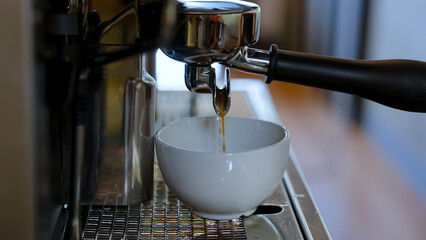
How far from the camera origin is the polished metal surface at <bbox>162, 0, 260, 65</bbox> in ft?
1.21

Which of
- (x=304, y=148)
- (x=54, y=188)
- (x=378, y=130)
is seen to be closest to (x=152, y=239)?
(x=54, y=188)

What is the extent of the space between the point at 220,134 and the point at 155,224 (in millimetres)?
112

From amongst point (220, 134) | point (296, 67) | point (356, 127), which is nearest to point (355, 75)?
point (296, 67)

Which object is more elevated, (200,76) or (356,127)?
(200,76)

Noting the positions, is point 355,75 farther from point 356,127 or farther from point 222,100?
point 356,127

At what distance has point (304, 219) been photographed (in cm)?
47

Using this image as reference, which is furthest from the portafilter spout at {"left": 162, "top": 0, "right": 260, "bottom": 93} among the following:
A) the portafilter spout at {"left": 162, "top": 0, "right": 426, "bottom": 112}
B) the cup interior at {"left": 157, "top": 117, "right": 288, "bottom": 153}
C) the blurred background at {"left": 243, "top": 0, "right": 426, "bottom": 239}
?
the blurred background at {"left": 243, "top": 0, "right": 426, "bottom": 239}

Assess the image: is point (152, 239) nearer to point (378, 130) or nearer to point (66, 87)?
point (66, 87)

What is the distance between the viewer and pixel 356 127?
1.38 meters

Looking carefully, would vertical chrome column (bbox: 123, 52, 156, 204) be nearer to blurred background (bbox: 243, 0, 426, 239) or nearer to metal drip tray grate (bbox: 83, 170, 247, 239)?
metal drip tray grate (bbox: 83, 170, 247, 239)

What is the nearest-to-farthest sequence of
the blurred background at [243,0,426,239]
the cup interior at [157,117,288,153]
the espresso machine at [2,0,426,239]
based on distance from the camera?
the espresso machine at [2,0,426,239]
the cup interior at [157,117,288,153]
the blurred background at [243,0,426,239]

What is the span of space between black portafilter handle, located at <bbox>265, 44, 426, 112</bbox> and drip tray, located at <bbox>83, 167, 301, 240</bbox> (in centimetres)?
12

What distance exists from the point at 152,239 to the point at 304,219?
0.13 m

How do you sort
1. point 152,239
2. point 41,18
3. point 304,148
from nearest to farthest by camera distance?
point 41,18, point 152,239, point 304,148
